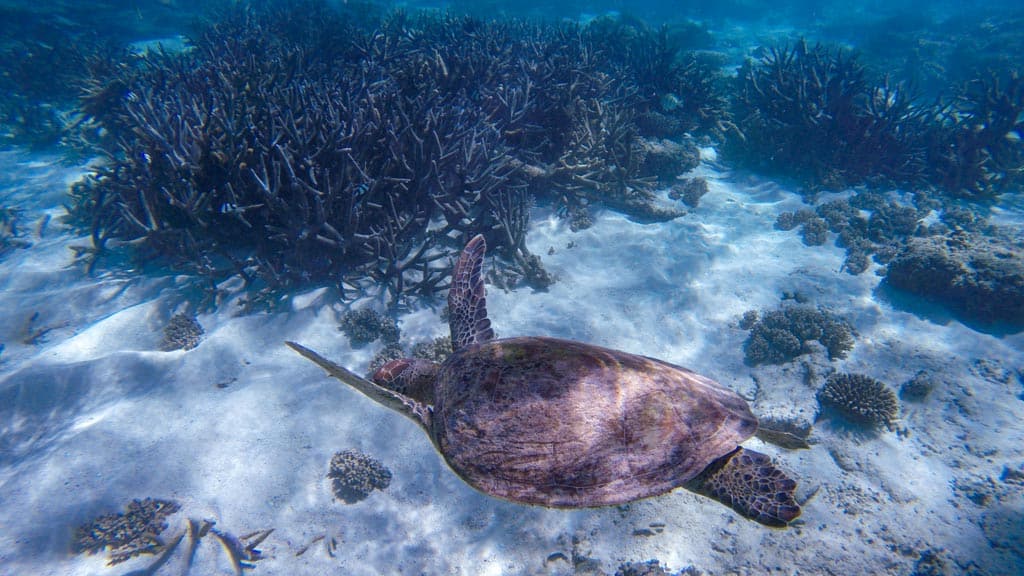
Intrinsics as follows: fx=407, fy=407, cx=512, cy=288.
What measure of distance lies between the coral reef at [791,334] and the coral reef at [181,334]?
7430 mm

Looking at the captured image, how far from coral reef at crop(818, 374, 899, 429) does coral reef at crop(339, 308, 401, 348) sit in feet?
18.4

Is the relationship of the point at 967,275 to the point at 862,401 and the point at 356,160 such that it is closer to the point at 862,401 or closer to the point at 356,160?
the point at 862,401

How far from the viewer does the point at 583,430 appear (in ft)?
9.20

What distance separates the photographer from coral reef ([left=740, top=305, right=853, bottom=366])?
18.8 feet

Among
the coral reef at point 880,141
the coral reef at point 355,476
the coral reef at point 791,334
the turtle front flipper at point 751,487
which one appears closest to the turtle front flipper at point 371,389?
the coral reef at point 355,476

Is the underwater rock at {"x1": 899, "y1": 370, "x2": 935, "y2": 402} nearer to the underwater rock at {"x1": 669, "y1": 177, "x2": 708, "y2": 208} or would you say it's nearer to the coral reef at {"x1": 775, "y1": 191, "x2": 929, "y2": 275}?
the coral reef at {"x1": 775, "y1": 191, "x2": 929, "y2": 275}

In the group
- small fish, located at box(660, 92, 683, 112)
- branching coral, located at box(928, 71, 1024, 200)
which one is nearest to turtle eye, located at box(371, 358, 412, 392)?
small fish, located at box(660, 92, 683, 112)

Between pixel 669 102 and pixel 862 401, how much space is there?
8982 mm

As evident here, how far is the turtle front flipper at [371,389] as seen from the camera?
2.61 meters

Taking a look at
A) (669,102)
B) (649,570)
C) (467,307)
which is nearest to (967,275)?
(649,570)

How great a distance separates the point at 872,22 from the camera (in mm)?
29047

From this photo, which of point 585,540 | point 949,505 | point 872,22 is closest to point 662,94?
point 949,505

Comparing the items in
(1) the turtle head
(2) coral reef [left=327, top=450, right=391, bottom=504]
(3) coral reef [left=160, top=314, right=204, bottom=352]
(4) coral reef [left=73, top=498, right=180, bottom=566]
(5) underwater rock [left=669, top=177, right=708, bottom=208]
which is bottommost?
(4) coral reef [left=73, top=498, right=180, bottom=566]

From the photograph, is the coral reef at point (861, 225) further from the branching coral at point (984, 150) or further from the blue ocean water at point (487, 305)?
the branching coral at point (984, 150)
